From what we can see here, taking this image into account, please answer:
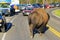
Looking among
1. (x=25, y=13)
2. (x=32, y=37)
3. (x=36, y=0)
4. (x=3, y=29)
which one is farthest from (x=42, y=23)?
(x=36, y=0)

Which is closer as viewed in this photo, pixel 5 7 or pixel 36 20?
pixel 36 20

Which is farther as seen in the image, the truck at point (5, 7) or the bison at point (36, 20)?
the truck at point (5, 7)

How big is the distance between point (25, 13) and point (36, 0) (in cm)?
6865

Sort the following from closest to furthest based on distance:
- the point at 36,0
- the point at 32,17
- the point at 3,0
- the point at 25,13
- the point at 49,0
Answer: the point at 32,17, the point at 25,13, the point at 3,0, the point at 36,0, the point at 49,0

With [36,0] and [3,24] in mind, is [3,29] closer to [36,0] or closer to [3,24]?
[3,24]

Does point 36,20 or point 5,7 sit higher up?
point 36,20

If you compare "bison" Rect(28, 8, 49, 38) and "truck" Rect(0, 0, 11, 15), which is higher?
"bison" Rect(28, 8, 49, 38)

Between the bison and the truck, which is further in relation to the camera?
the truck

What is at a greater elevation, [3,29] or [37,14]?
[37,14]

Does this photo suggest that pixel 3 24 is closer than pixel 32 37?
No

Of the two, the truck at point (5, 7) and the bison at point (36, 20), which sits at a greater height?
the bison at point (36, 20)

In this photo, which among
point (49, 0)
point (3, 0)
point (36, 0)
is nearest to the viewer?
point (3, 0)

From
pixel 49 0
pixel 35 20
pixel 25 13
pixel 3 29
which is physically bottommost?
pixel 49 0

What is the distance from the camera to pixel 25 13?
141 ft
